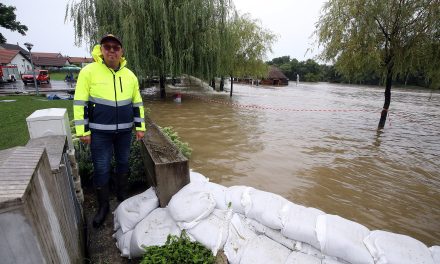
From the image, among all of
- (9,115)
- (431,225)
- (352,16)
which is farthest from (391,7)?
(9,115)

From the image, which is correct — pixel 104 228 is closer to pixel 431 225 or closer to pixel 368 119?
pixel 431 225

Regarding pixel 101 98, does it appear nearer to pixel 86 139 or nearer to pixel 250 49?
pixel 86 139

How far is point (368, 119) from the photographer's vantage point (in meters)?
12.3

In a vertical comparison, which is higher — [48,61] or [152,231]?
[48,61]

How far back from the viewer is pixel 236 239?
2.24m

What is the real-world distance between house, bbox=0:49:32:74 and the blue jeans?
1408 inches

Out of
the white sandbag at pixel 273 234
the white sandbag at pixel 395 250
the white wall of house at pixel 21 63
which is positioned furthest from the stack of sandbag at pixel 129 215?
the white wall of house at pixel 21 63

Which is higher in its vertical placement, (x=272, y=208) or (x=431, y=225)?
(x=272, y=208)

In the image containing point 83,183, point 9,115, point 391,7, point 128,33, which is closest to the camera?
point 83,183

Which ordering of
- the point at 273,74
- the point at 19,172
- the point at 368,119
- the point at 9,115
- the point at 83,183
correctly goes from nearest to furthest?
the point at 19,172 < the point at 83,183 < the point at 9,115 < the point at 368,119 < the point at 273,74

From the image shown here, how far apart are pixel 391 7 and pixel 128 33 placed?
10020 millimetres

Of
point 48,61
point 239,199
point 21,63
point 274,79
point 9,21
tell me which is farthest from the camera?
point 48,61

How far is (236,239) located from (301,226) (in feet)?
1.87

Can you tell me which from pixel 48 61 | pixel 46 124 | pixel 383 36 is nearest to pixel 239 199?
pixel 46 124
